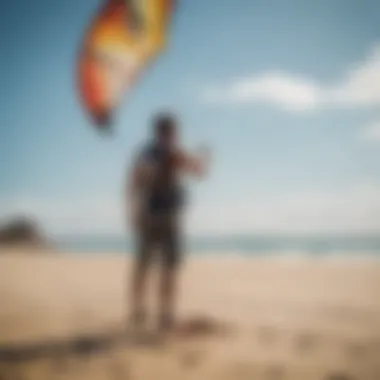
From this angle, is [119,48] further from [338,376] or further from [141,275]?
[338,376]

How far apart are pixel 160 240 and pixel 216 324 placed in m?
0.26

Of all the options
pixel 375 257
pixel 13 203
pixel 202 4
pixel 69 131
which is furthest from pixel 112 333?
pixel 202 4

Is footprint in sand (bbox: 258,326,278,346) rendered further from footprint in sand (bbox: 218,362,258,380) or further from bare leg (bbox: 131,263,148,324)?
bare leg (bbox: 131,263,148,324)

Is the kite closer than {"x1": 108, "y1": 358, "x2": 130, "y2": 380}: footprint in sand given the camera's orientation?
No

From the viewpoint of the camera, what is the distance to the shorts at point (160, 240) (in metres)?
1.66

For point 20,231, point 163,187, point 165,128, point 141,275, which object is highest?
point 165,128

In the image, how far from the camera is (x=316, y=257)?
5.40ft

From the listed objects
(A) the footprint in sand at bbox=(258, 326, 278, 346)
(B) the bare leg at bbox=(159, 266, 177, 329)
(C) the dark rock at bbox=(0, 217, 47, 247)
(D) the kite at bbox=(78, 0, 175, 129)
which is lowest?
(A) the footprint in sand at bbox=(258, 326, 278, 346)

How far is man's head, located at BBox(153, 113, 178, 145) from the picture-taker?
5.55 feet

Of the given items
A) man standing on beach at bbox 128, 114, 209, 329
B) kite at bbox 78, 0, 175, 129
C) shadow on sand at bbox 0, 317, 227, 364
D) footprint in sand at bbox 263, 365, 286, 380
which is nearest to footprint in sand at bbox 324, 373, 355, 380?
footprint in sand at bbox 263, 365, 286, 380

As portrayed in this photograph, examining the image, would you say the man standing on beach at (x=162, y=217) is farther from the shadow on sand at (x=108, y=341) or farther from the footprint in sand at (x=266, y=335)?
the footprint in sand at (x=266, y=335)

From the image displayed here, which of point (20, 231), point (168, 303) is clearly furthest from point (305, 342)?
point (20, 231)

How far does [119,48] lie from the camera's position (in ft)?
5.73

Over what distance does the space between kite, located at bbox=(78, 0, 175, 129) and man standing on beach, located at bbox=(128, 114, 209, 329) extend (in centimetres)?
20
